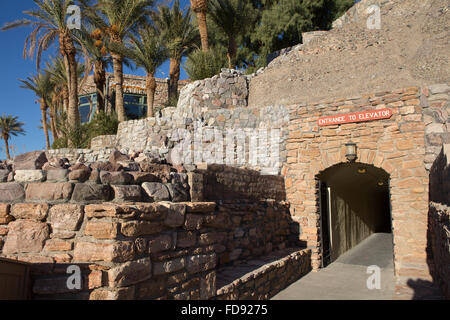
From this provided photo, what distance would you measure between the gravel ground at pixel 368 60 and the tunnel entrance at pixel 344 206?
274 centimetres

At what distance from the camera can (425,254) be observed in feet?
21.1

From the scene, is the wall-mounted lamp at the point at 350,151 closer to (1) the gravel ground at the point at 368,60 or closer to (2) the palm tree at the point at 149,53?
(1) the gravel ground at the point at 368,60

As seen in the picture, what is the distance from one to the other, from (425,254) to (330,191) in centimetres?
276

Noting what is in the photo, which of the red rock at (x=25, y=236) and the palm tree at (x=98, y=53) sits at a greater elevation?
the palm tree at (x=98, y=53)

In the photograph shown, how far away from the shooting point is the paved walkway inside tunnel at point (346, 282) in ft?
18.7

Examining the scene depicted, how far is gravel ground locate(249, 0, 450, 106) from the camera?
32.4 ft

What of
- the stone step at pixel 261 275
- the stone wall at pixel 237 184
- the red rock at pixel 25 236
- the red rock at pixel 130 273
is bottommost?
the stone step at pixel 261 275

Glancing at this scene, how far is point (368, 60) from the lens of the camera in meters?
11.5

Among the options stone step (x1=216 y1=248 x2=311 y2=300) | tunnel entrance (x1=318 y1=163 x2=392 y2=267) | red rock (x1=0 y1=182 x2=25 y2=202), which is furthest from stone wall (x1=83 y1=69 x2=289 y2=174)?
red rock (x1=0 y1=182 x2=25 y2=202)

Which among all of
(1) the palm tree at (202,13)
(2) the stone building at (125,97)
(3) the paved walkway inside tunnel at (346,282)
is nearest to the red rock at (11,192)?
(3) the paved walkway inside tunnel at (346,282)

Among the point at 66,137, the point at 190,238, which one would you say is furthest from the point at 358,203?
the point at 66,137

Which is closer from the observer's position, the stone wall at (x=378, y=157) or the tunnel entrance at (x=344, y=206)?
the stone wall at (x=378, y=157)

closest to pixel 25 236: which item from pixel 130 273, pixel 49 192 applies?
pixel 49 192
